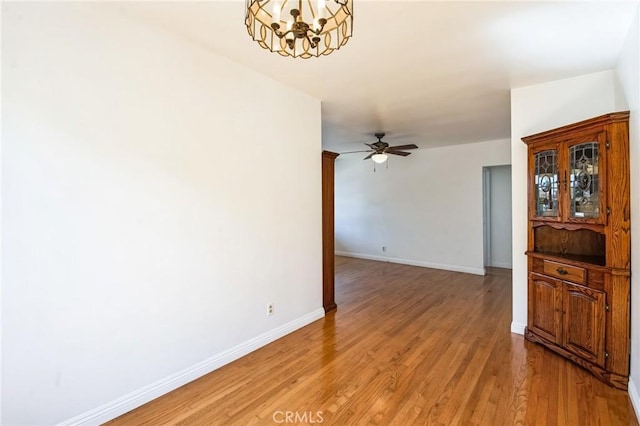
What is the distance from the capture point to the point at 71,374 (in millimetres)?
1779

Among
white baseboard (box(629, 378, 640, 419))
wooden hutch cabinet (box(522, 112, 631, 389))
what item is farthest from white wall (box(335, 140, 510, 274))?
white baseboard (box(629, 378, 640, 419))

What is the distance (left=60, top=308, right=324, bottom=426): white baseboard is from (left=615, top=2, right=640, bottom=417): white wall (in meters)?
2.76

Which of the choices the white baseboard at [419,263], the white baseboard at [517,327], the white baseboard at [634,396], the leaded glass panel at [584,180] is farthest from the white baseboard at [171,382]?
the white baseboard at [419,263]

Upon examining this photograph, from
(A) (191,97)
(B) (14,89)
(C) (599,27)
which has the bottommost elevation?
(B) (14,89)

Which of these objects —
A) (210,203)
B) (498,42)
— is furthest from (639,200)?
(210,203)

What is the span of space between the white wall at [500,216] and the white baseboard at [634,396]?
455cm

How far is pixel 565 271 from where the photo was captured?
2.67 metres

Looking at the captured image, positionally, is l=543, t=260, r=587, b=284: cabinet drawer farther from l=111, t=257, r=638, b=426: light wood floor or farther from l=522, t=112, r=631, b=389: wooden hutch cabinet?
l=111, t=257, r=638, b=426: light wood floor

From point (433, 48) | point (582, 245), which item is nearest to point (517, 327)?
point (582, 245)

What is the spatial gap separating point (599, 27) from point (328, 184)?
277 cm

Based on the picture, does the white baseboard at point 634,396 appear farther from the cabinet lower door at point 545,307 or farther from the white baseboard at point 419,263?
the white baseboard at point 419,263

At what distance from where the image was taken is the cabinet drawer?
2.55 meters

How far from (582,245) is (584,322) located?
85 cm

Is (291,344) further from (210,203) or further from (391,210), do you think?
(391,210)
